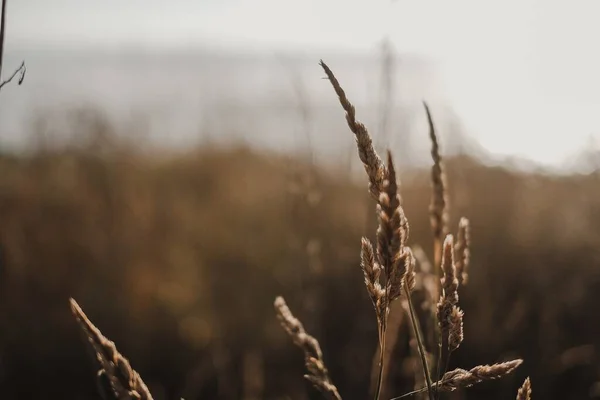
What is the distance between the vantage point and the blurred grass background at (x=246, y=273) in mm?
2199

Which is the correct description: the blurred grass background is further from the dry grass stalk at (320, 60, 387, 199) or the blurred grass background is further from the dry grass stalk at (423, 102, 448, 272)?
the dry grass stalk at (320, 60, 387, 199)

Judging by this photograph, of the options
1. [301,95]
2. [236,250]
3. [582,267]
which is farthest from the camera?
[236,250]

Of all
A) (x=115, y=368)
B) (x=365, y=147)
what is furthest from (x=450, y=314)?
(x=115, y=368)

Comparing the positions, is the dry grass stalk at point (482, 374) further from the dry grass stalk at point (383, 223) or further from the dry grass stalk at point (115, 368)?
the dry grass stalk at point (115, 368)

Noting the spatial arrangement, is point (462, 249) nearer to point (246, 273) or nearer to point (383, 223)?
point (383, 223)

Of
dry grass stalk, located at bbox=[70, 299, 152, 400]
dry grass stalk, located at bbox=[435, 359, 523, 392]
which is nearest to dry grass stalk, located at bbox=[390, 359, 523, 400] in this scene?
dry grass stalk, located at bbox=[435, 359, 523, 392]

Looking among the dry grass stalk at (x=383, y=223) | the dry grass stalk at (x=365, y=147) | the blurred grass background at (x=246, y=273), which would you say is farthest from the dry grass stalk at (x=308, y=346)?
the blurred grass background at (x=246, y=273)

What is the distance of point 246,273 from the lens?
11.3ft

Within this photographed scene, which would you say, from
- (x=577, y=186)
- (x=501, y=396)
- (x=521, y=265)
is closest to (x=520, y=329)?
(x=501, y=396)

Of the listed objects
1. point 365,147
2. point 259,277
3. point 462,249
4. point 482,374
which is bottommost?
point 259,277

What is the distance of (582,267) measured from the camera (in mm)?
2887

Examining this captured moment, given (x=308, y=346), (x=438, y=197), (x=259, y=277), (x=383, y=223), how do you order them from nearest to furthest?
(x=383, y=223)
(x=308, y=346)
(x=438, y=197)
(x=259, y=277)

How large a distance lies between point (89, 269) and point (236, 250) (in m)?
0.83

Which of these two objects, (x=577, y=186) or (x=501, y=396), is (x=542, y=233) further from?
(x=501, y=396)
